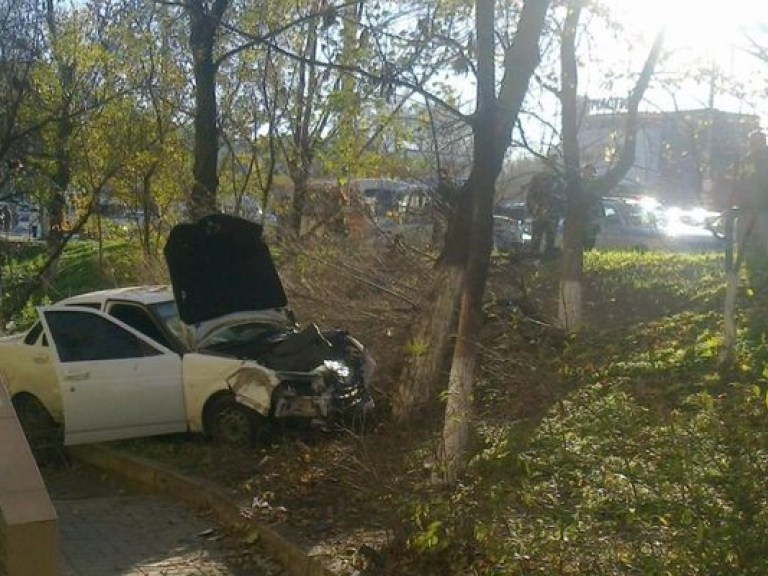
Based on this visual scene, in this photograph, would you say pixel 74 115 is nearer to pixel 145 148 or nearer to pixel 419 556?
pixel 145 148

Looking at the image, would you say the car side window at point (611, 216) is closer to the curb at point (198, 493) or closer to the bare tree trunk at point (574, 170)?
the bare tree trunk at point (574, 170)

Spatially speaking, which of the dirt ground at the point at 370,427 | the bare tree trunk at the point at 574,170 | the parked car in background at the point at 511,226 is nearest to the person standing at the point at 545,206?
the dirt ground at the point at 370,427

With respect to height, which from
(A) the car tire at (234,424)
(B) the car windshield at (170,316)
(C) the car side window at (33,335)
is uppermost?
(B) the car windshield at (170,316)

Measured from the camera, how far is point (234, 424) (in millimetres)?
10406

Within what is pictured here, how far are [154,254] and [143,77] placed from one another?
10.2 feet

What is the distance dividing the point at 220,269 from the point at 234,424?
1814mm

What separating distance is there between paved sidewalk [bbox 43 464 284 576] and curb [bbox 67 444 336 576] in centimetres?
10

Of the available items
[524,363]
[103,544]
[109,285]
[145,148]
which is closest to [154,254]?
[145,148]

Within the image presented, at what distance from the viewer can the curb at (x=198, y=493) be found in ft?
23.6

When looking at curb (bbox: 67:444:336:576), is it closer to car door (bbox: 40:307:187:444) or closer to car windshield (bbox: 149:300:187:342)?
car door (bbox: 40:307:187:444)

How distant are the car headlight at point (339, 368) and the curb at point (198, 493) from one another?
1725mm

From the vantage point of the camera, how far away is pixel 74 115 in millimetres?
19469

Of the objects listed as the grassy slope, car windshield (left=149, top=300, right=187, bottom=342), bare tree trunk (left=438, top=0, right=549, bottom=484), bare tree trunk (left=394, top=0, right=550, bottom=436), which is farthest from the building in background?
car windshield (left=149, top=300, right=187, bottom=342)

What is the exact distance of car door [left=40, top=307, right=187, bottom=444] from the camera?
34.8 ft
